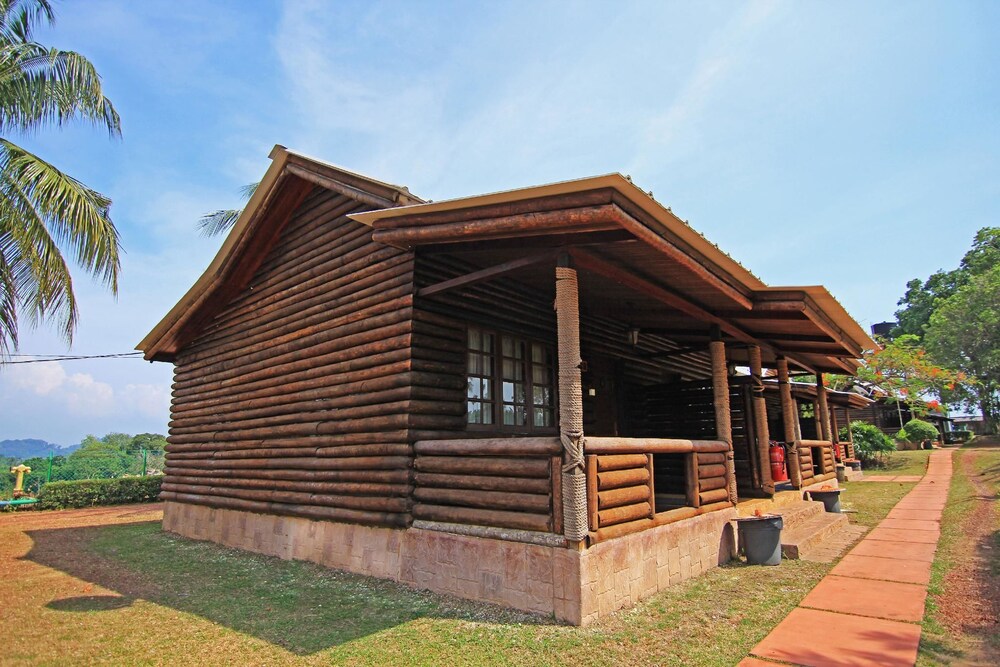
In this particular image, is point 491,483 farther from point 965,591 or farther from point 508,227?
point 965,591

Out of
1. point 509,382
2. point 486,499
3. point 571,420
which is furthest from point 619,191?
point 509,382

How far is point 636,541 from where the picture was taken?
19.0 ft

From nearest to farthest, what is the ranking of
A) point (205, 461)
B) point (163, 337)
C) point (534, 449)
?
point (534, 449), point (205, 461), point (163, 337)

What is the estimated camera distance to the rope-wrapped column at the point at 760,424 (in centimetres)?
951

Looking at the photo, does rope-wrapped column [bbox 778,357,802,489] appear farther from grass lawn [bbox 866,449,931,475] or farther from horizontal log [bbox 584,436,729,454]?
grass lawn [bbox 866,449,931,475]

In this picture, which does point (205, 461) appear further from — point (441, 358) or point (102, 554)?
point (441, 358)

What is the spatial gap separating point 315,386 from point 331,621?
12.0 ft

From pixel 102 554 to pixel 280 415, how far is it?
396cm

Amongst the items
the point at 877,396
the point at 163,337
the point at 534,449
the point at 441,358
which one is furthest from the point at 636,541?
the point at 877,396

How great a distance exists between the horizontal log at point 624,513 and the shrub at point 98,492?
63.2 ft

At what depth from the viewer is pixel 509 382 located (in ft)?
26.7

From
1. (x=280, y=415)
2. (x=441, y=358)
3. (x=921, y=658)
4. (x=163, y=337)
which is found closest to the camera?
(x=921, y=658)

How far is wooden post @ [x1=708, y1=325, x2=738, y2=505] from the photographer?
8062 mm

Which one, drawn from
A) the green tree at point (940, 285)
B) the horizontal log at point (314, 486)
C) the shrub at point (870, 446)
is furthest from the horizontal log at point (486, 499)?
the green tree at point (940, 285)
